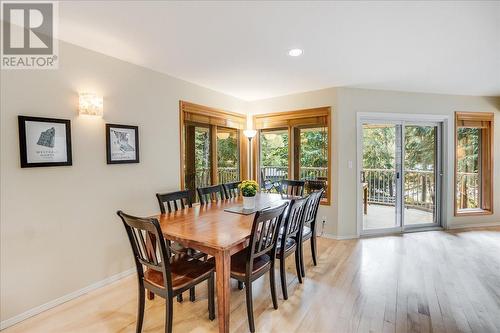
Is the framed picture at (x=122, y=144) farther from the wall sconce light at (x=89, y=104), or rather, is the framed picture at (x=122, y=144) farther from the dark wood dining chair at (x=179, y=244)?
the dark wood dining chair at (x=179, y=244)

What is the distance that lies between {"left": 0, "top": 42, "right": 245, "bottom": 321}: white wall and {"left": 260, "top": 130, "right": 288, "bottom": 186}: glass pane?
2164 mm

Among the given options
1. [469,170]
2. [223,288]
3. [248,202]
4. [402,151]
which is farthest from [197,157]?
[469,170]

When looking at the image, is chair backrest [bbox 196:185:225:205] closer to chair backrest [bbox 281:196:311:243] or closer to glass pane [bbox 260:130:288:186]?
chair backrest [bbox 281:196:311:243]

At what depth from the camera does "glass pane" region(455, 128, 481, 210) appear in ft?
15.0

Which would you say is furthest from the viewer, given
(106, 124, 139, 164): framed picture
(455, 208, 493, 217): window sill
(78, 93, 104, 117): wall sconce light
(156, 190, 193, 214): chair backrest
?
(455, 208, 493, 217): window sill

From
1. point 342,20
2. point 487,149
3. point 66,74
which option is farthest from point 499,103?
point 66,74

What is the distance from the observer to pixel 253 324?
1.88 metres

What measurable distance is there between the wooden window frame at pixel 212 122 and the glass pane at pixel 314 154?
1131 millimetres

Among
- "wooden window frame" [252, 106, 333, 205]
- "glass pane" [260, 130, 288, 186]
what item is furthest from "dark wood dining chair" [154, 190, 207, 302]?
"wooden window frame" [252, 106, 333, 205]

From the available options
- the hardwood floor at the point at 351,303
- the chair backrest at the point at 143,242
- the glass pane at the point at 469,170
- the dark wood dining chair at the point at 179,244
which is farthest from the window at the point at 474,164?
the chair backrest at the point at 143,242

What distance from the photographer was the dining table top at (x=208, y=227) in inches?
70.1

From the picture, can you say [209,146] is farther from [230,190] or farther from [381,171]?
[381,171]

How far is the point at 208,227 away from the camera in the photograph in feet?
6.80

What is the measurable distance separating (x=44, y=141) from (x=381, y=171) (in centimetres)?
478
